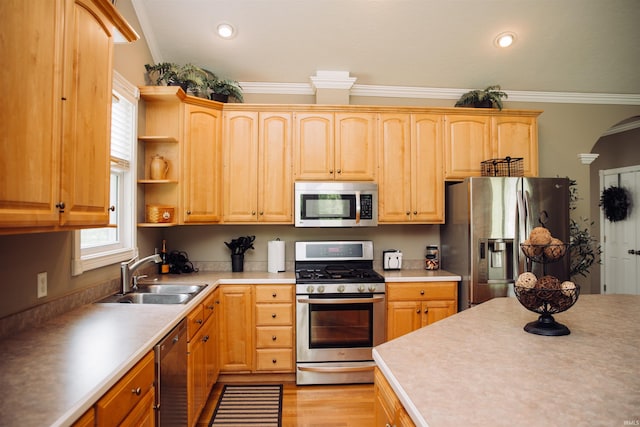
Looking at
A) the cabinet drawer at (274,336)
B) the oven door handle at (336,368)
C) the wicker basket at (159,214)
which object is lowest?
the oven door handle at (336,368)

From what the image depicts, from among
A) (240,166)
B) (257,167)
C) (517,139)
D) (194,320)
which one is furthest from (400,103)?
(194,320)

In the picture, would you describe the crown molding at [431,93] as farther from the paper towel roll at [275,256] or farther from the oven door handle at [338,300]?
the oven door handle at [338,300]

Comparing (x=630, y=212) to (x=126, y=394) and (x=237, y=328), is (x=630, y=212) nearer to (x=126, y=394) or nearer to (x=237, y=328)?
(x=237, y=328)

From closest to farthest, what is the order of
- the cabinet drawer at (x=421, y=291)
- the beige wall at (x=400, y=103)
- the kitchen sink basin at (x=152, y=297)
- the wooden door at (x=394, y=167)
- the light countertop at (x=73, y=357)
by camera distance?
the light countertop at (x=73, y=357)
the kitchen sink basin at (x=152, y=297)
the beige wall at (x=400, y=103)
the cabinet drawer at (x=421, y=291)
the wooden door at (x=394, y=167)

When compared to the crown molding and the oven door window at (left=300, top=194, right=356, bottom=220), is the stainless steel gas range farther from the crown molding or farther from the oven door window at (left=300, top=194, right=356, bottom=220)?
the crown molding

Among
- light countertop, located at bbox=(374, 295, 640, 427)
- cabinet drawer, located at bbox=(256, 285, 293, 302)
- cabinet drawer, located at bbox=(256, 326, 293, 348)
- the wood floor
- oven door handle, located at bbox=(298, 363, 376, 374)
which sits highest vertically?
light countertop, located at bbox=(374, 295, 640, 427)

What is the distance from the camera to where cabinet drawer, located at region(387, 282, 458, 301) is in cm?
319

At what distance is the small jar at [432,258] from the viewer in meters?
3.64

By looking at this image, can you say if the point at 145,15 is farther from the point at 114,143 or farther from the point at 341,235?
the point at 341,235

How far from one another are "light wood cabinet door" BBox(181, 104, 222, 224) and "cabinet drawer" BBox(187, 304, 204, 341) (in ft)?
3.24

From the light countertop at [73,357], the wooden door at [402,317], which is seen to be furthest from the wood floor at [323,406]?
the light countertop at [73,357]

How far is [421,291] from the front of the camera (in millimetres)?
3219

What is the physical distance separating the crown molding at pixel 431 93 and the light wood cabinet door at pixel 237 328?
203 centimetres

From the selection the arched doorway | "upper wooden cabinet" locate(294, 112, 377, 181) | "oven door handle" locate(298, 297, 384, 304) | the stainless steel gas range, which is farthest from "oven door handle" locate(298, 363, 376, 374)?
the arched doorway
